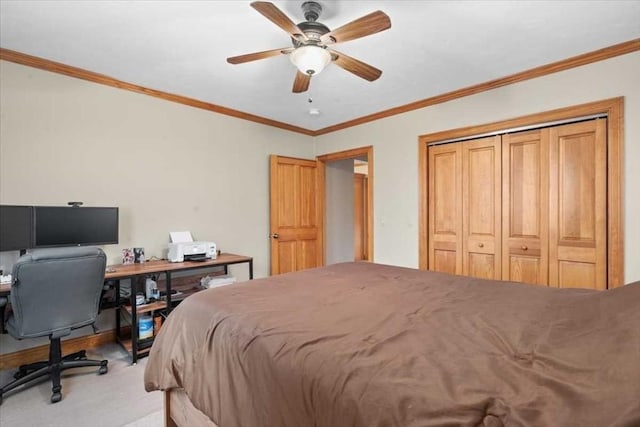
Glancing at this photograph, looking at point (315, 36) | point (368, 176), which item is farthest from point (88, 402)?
point (368, 176)

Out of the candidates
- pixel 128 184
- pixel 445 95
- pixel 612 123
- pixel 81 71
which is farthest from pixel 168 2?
pixel 612 123

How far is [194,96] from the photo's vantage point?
136 inches

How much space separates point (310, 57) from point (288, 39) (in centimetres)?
50

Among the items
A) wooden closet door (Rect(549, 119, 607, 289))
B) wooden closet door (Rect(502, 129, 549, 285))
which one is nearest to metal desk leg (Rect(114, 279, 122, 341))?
wooden closet door (Rect(502, 129, 549, 285))

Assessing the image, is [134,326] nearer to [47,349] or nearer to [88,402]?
[88,402]

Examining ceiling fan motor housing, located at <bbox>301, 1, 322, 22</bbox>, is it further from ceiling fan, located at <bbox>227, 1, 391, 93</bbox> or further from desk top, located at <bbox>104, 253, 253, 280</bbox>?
desk top, located at <bbox>104, 253, 253, 280</bbox>

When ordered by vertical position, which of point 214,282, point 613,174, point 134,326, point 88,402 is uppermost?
point 613,174

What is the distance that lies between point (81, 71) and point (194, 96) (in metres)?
1.00

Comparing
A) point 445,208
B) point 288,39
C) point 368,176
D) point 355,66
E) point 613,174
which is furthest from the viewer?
point 368,176

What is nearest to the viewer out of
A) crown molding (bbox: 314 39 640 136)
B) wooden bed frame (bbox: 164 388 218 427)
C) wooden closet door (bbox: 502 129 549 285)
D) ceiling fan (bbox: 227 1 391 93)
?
wooden bed frame (bbox: 164 388 218 427)

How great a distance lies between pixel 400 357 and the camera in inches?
36.1

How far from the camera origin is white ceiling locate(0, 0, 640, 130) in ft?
6.53

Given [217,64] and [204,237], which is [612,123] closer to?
[217,64]

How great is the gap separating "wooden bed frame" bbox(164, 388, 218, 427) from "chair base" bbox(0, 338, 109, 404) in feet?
3.36
